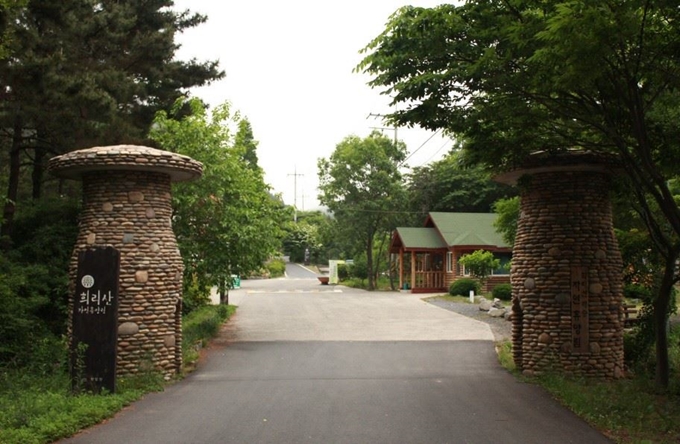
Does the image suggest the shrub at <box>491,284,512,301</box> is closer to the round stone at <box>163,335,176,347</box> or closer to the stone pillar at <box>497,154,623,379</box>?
the stone pillar at <box>497,154,623,379</box>

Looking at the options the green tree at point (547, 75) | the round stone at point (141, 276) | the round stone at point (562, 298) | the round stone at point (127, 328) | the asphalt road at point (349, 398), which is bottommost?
the asphalt road at point (349, 398)

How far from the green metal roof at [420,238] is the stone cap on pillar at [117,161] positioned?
24866 mm

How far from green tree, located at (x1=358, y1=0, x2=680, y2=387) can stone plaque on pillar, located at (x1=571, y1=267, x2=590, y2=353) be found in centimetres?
117

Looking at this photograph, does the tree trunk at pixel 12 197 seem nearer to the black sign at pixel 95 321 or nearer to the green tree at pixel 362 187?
the black sign at pixel 95 321

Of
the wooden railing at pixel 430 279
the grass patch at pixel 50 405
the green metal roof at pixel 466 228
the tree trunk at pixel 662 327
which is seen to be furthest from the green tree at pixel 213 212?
the wooden railing at pixel 430 279

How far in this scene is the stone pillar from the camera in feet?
35.3

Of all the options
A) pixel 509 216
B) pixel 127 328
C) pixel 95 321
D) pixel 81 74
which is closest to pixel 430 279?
pixel 509 216

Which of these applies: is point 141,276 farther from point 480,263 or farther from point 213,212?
point 480,263

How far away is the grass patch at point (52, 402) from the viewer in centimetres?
692

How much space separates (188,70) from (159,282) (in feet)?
30.0

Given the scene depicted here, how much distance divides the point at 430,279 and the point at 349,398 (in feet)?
87.2

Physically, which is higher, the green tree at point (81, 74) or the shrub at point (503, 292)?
the green tree at point (81, 74)

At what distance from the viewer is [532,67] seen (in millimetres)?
7730

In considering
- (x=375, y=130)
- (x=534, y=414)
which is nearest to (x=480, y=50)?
(x=534, y=414)
